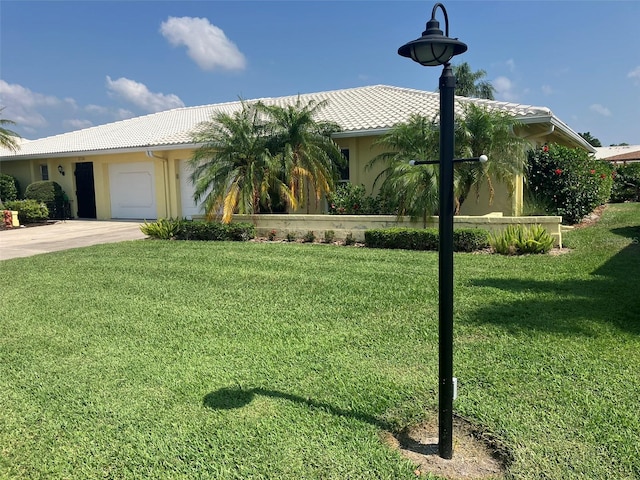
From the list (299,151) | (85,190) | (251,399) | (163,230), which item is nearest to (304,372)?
(251,399)

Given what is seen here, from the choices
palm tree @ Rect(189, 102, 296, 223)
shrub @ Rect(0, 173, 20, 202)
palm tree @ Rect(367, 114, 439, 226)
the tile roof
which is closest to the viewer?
palm tree @ Rect(367, 114, 439, 226)

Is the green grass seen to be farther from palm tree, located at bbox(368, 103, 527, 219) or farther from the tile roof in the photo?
the tile roof

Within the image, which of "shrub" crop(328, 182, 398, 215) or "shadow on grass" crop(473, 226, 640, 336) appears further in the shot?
"shrub" crop(328, 182, 398, 215)

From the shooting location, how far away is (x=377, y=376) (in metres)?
3.90

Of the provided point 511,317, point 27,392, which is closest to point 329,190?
point 511,317

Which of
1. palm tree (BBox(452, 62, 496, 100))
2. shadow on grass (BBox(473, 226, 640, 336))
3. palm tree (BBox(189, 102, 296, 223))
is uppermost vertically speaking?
palm tree (BBox(452, 62, 496, 100))

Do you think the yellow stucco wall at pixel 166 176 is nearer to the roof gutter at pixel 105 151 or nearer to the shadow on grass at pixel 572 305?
the roof gutter at pixel 105 151

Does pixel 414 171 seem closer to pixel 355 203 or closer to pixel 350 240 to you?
pixel 350 240

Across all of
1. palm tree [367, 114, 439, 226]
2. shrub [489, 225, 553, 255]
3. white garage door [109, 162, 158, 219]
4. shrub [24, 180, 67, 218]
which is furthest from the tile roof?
shrub [489, 225, 553, 255]

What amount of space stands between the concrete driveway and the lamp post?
11272mm

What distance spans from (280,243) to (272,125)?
11.9 feet

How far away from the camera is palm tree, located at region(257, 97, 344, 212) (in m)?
12.8

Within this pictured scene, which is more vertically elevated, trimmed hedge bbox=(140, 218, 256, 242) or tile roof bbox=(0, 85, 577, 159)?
tile roof bbox=(0, 85, 577, 159)

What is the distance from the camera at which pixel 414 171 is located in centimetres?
1050
